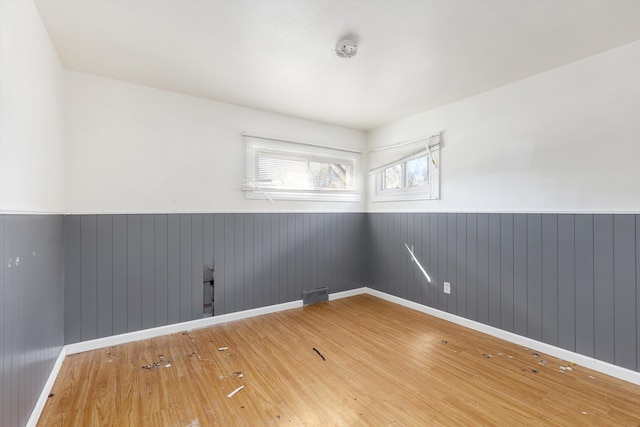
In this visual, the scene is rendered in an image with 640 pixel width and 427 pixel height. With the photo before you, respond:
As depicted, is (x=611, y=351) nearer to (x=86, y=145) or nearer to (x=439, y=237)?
(x=439, y=237)

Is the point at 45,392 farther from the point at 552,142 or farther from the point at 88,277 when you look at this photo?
the point at 552,142

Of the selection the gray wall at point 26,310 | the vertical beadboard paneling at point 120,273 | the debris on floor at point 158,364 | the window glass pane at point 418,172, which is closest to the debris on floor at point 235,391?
the debris on floor at point 158,364

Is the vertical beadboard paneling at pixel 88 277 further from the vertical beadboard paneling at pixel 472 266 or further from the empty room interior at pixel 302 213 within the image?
the vertical beadboard paneling at pixel 472 266

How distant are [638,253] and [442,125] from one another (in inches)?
78.5

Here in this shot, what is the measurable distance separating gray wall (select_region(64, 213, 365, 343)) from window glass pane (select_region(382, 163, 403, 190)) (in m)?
0.85

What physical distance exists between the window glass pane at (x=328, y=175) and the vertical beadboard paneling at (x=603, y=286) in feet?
8.96

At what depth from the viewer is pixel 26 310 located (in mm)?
1603

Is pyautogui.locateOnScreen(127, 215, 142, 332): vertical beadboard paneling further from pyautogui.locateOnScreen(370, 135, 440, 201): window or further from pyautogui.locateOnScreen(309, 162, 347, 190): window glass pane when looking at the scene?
pyautogui.locateOnScreen(370, 135, 440, 201): window

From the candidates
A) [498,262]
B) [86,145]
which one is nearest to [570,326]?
[498,262]

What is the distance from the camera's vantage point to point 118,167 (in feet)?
8.73

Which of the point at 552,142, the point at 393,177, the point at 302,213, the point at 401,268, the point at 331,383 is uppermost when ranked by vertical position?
the point at 552,142

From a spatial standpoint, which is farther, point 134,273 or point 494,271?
point 494,271

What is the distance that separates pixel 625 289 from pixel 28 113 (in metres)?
4.09

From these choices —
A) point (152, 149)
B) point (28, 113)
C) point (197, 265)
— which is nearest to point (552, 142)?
point (197, 265)
